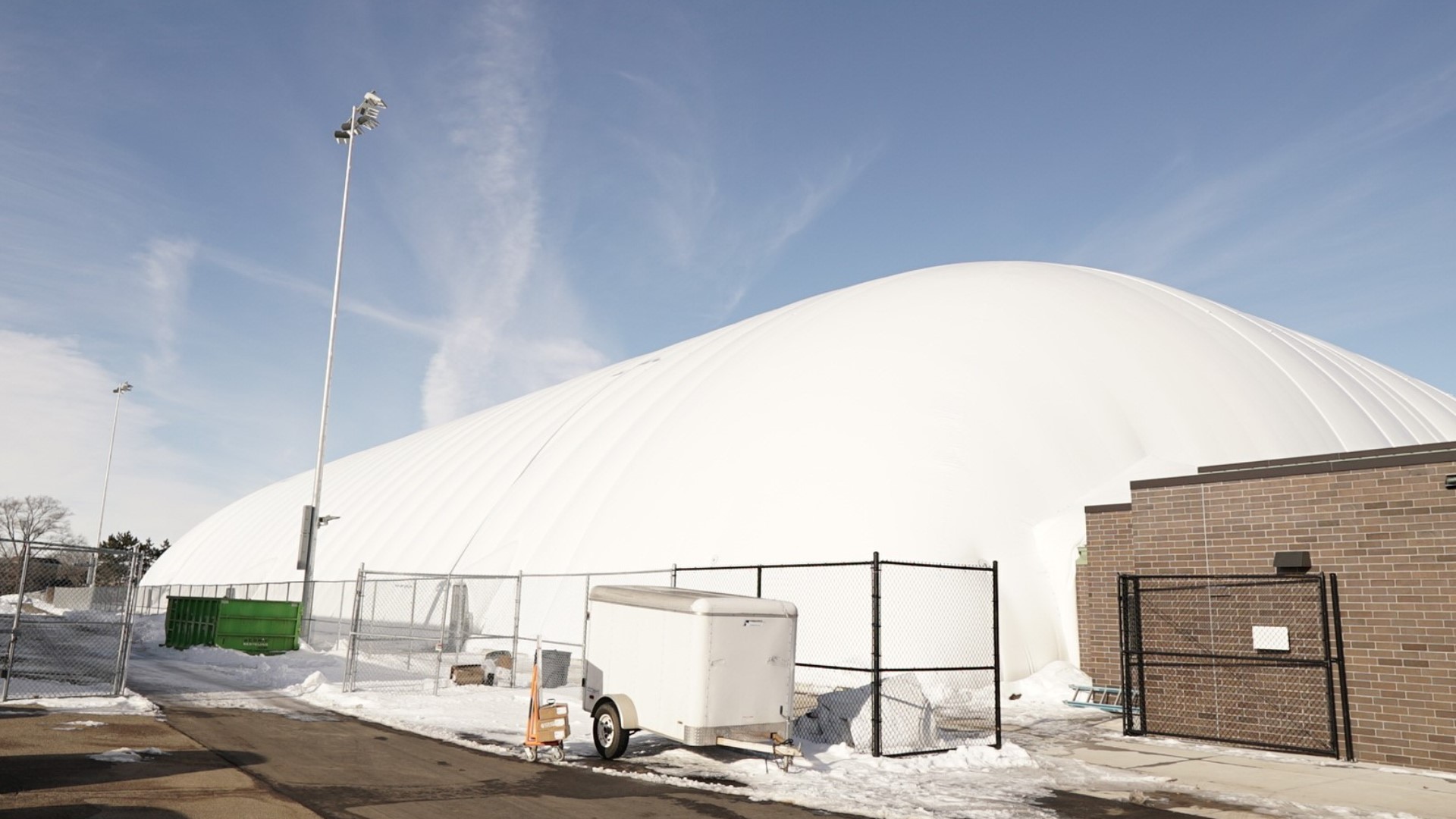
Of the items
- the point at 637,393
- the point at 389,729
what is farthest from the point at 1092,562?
the point at 637,393

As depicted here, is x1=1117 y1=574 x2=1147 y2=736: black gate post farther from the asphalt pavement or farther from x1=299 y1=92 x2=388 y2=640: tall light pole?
x1=299 y1=92 x2=388 y2=640: tall light pole

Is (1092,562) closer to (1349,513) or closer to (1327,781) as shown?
(1349,513)

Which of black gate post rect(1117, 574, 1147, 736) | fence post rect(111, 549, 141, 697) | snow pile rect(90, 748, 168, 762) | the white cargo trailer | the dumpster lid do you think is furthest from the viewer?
fence post rect(111, 549, 141, 697)

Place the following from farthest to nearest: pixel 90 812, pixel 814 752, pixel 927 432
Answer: pixel 927 432
pixel 814 752
pixel 90 812

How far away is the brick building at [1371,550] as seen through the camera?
1401 cm

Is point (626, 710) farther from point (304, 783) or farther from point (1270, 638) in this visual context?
point (1270, 638)

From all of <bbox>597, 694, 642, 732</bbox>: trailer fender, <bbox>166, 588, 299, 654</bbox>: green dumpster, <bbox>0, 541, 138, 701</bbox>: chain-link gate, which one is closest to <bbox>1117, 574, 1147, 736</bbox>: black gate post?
<bbox>597, 694, 642, 732</bbox>: trailer fender

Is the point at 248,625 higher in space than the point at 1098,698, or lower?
higher

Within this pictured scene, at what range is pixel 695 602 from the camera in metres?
13.0

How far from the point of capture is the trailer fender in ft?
43.9

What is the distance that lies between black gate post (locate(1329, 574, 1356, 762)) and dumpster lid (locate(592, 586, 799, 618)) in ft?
28.6

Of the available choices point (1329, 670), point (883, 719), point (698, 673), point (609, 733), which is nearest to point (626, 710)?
point (609, 733)

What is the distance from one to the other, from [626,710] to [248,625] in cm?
2402

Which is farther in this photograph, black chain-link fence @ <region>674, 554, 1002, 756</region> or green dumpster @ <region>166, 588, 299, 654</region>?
green dumpster @ <region>166, 588, 299, 654</region>
